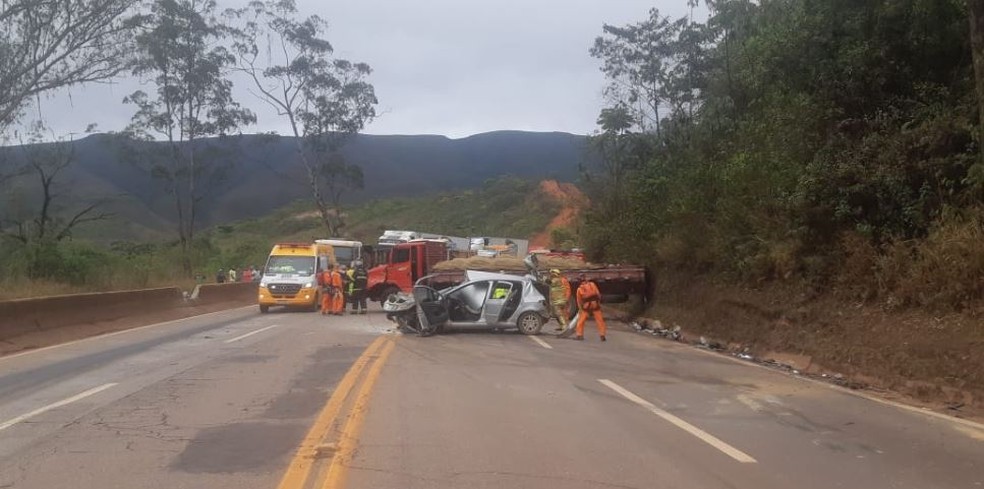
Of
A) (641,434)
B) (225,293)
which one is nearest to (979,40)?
(641,434)

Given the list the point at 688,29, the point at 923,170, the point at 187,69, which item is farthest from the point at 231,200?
the point at 923,170

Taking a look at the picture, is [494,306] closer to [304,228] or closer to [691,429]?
[691,429]

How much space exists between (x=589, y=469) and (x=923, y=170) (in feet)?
37.0

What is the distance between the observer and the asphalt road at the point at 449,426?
22.4ft

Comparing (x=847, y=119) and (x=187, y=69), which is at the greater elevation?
(x=187, y=69)

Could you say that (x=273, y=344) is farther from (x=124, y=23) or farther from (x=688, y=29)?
(x=688, y=29)

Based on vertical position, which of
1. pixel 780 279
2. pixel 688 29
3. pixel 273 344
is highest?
pixel 688 29

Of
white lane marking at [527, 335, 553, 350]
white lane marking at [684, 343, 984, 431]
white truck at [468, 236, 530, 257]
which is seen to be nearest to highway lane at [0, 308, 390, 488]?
white lane marking at [527, 335, 553, 350]

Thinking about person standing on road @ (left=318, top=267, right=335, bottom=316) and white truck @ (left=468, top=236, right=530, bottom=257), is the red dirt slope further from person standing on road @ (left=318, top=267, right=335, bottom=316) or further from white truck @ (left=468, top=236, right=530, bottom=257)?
person standing on road @ (left=318, top=267, right=335, bottom=316)

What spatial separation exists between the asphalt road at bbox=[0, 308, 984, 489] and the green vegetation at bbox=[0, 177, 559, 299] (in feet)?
64.7

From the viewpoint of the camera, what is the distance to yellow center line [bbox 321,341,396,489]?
655cm

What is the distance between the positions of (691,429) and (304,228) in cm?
7765

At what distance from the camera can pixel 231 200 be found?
8925 centimetres

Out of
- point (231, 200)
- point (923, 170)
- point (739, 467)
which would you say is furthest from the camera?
point (231, 200)
